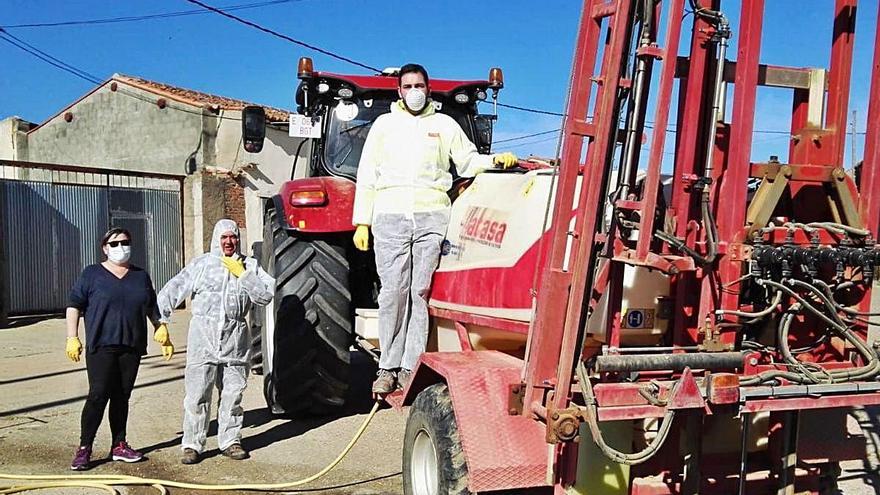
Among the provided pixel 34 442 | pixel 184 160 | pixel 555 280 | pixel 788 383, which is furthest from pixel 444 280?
pixel 184 160

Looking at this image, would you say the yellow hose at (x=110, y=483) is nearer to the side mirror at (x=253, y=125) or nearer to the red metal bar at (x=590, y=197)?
the red metal bar at (x=590, y=197)

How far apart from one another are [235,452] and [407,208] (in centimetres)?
212

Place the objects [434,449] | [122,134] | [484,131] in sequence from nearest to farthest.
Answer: [434,449], [484,131], [122,134]

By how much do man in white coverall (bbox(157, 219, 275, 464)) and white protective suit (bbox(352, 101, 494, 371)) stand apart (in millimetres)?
1148

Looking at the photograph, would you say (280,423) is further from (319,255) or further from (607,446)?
(607,446)

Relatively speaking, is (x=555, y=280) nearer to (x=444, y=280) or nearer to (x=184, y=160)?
(x=444, y=280)

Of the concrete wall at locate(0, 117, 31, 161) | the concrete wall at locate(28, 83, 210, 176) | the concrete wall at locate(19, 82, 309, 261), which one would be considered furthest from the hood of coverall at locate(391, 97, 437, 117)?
the concrete wall at locate(0, 117, 31, 161)

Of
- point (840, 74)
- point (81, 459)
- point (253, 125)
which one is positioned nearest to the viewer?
point (840, 74)

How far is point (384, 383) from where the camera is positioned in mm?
4246

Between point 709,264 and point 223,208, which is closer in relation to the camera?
point 709,264

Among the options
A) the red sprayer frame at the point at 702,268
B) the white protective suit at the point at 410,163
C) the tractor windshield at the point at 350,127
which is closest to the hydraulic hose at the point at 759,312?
the red sprayer frame at the point at 702,268

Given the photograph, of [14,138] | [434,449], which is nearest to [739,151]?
[434,449]

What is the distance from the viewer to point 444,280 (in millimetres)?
4137

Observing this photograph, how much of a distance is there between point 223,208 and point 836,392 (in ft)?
45.0
